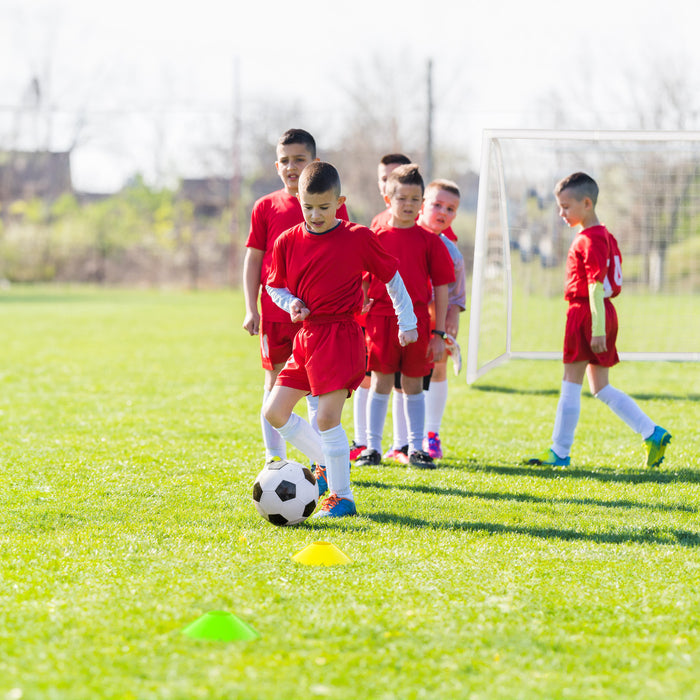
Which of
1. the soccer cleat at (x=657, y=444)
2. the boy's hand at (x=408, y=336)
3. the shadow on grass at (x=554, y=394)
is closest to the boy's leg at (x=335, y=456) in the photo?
the boy's hand at (x=408, y=336)

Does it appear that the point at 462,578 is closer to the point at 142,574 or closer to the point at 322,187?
the point at 142,574

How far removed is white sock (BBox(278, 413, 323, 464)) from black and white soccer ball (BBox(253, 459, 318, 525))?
344mm

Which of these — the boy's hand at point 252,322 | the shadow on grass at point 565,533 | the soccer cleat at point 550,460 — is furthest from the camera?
the soccer cleat at point 550,460

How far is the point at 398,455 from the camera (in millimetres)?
5703

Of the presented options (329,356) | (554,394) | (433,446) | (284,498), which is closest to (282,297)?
(329,356)

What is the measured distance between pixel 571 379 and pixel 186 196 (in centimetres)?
2668

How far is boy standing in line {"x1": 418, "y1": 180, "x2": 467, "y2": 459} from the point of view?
5816 mm

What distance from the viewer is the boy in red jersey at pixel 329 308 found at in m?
4.23

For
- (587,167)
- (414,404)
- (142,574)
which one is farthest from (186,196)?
(142,574)

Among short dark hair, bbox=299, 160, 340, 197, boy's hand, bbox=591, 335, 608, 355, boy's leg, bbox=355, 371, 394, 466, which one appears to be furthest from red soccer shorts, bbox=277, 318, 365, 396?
boy's hand, bbox=591, 335, 608, 355

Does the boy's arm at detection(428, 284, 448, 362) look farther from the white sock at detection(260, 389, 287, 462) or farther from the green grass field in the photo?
the white sock at detection(260, 389, 287, 462)

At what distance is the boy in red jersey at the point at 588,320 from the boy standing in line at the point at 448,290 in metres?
0.69

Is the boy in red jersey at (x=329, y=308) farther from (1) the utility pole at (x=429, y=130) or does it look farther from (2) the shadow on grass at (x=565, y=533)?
(1) the utility pole at (x=429, y=130)

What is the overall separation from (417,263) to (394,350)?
21.3 inches
